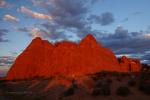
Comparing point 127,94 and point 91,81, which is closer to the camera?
point 127,94

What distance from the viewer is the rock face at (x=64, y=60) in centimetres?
10256

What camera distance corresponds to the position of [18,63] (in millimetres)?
115688

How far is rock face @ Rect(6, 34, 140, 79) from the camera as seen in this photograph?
336 ft

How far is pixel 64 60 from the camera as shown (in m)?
103

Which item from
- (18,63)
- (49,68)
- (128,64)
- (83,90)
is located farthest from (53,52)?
(83,90)

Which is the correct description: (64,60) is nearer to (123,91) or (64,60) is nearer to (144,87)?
(144,87)

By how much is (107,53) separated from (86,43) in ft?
31.8

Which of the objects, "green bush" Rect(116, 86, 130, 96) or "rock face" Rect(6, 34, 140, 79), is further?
"rock face" Rect(6, 34, 140, 79)

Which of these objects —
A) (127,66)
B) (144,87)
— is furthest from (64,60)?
(144,87)

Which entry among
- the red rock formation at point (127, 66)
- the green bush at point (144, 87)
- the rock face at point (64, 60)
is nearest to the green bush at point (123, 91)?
the green bush at point (144, 87)

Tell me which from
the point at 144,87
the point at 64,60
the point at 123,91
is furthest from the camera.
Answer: the point at 64,60

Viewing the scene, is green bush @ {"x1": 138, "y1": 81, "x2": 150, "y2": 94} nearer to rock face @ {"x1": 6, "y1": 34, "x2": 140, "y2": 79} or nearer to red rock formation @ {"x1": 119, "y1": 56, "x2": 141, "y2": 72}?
rock face @ {"x1": 6, "y1": 34, "x2": 140, "y2": 79}

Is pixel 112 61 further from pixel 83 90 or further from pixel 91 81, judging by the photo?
pixel 83 90

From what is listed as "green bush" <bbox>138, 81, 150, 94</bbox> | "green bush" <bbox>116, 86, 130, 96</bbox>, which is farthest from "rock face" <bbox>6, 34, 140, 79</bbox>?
"green bush" <bbox>116, 86, 130, 96</bbox>
